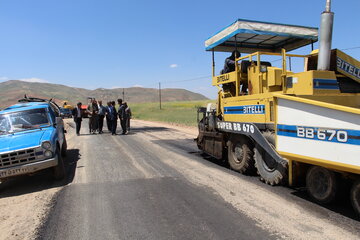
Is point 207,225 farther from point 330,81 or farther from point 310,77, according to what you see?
point 330,81

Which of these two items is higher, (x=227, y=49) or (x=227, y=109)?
(x=227, y=49)

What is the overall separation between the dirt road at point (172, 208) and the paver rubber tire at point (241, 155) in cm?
21

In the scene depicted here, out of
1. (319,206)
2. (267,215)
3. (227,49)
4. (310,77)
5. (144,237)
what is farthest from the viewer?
(227,49)

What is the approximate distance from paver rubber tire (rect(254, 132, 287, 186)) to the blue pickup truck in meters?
4.36

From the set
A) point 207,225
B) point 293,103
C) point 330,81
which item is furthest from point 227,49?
point 207,225

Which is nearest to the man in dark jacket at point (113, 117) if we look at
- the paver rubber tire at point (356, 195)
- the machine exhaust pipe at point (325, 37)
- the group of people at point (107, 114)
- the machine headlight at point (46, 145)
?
the group of people at point (107, 114)

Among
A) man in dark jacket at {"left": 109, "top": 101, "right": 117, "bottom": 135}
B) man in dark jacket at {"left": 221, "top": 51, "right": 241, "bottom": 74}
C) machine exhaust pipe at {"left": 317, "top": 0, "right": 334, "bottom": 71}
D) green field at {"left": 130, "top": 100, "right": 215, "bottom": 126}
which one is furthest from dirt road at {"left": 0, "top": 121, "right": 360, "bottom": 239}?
green field at {"left": 130, "top": 100, "right": 215, "bottom": 126}

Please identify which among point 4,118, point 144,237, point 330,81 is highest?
point 330,81

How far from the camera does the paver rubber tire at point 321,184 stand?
4.02 m

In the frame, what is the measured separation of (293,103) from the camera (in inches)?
170

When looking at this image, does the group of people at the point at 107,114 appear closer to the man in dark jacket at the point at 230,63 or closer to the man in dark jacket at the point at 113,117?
the man in dark jacket at the point at 113,117

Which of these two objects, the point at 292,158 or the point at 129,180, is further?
the point at 129,180

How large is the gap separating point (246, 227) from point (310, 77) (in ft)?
9.44

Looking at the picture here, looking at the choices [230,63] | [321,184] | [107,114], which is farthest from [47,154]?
[107,114]
